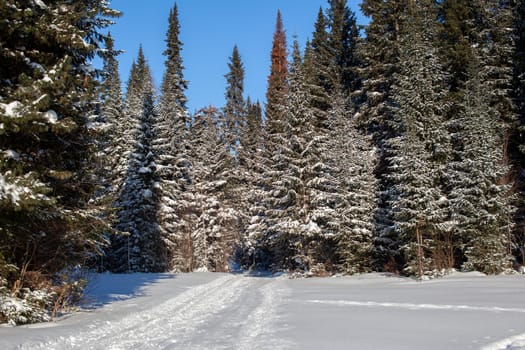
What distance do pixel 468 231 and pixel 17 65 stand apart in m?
18.8

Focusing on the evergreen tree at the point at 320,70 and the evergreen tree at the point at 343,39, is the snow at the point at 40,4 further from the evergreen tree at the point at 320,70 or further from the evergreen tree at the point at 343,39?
the evergreen tree at the point at 343,39

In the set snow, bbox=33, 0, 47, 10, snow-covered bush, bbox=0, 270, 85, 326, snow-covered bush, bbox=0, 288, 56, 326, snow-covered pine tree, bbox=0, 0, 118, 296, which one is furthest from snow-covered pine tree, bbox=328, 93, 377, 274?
→ snow, bbox=33, 0, 47, 10

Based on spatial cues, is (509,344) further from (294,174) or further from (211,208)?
(211,208)

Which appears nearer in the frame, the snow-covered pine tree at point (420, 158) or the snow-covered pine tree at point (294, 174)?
the snow-covered pine tree at point (420, 158)

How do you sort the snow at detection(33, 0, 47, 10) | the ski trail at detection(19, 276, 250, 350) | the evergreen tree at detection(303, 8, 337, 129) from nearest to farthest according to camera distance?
the ski trail at detection(19, 276, 250, 350)
the snow at detection(33, 0, 47, 10)
the evergreen tree at detection(303, 8, 337, 129)

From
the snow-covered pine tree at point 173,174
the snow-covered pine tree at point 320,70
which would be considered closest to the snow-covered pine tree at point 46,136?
the snow-covered pine tree at point 173,174

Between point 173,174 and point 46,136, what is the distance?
26496 millimetres

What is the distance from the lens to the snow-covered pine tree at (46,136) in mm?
7773

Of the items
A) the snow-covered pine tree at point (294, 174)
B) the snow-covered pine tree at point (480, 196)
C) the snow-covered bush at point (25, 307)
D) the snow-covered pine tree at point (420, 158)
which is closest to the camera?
the snow-covered bush at point (25, 307)

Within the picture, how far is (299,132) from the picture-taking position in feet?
86.7

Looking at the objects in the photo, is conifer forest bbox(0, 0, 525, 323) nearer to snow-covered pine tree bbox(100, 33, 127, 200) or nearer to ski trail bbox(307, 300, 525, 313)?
snow-covered pine tree bbox(100, 33, 127, 200)

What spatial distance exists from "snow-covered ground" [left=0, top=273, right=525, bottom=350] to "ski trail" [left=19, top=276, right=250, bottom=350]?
20mm

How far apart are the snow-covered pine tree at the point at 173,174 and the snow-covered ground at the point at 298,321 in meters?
16.5

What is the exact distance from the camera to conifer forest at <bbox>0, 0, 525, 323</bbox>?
9.09 metres
